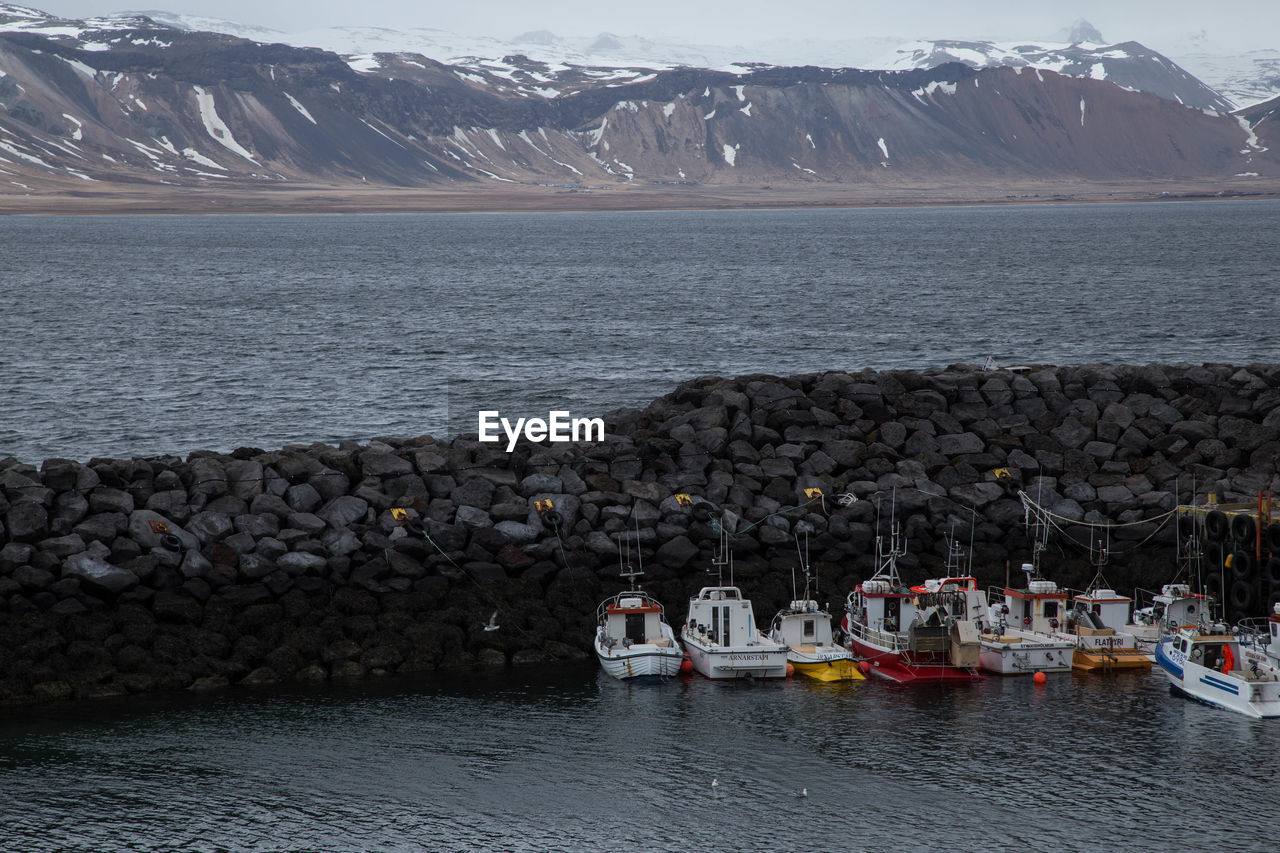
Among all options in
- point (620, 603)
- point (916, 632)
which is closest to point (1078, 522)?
point (916, 632)

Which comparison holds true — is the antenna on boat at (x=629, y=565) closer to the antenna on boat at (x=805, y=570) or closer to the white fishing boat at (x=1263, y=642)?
the antenna on boat at (x=805, y=570)

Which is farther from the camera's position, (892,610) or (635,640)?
(892,610)

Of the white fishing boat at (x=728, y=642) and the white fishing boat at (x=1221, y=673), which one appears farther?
the white fishing boat at (x=728, y=642)

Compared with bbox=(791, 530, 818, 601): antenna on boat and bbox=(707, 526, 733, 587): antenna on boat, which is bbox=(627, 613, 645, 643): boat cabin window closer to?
bbox=(707, 526, 733, 587): antenna on boat

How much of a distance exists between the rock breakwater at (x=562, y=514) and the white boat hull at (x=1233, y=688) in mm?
5297

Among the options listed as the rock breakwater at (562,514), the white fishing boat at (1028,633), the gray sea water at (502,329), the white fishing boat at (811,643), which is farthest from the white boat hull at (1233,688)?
the gray sea water at (502,329)

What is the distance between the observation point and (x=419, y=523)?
3300cm

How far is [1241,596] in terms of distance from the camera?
106 feet

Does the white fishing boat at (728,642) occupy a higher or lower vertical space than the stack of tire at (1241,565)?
lower

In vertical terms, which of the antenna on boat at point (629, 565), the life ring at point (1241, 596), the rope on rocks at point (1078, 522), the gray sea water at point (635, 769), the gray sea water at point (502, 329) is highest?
the gray sea water at point (502, 329)

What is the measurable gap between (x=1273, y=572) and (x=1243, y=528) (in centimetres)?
141

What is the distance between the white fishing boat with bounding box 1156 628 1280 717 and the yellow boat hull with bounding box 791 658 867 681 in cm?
694

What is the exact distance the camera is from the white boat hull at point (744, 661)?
28891mm

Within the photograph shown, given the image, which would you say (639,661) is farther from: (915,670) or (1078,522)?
(1078,522)
